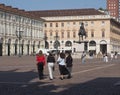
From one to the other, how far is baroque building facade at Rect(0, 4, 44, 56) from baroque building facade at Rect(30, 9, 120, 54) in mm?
13003

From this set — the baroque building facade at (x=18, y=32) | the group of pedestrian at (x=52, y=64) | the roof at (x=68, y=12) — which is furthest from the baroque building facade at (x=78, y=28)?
the group of pedestrian at (x=52, y=64)

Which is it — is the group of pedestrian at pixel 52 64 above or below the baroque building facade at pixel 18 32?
below

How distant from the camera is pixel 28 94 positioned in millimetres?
15148

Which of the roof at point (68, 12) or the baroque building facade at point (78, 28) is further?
the roof at point (68, 12)

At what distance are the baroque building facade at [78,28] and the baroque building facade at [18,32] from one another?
13003 millimetres

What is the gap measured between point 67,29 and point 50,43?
7350 mm

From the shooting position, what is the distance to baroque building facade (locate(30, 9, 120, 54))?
133m

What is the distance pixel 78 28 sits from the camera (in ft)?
449

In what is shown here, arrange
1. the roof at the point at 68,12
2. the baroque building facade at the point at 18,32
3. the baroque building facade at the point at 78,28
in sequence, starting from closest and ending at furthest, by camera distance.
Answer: the baroque building facade at the point at 18,32 → the baroque building facade at the point at 78,28 → the roof at the point at 68,12

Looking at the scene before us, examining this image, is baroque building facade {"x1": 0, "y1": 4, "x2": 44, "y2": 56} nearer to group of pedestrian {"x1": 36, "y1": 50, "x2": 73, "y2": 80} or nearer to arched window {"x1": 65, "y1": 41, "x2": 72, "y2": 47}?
arched window {"x1": 65, "y1": 41, "x2": 72, "y2": 47}

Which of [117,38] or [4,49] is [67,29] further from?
[4,49]

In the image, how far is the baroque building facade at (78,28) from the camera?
132750 mm

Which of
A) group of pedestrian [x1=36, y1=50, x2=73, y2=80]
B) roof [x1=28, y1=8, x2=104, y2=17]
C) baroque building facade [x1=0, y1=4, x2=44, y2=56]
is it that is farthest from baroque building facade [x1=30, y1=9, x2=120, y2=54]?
group of pedestrian [x1=36, y1=50, x2=73, y2=80]

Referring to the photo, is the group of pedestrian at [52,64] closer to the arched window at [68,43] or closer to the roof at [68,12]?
the arched window at [68,43]
